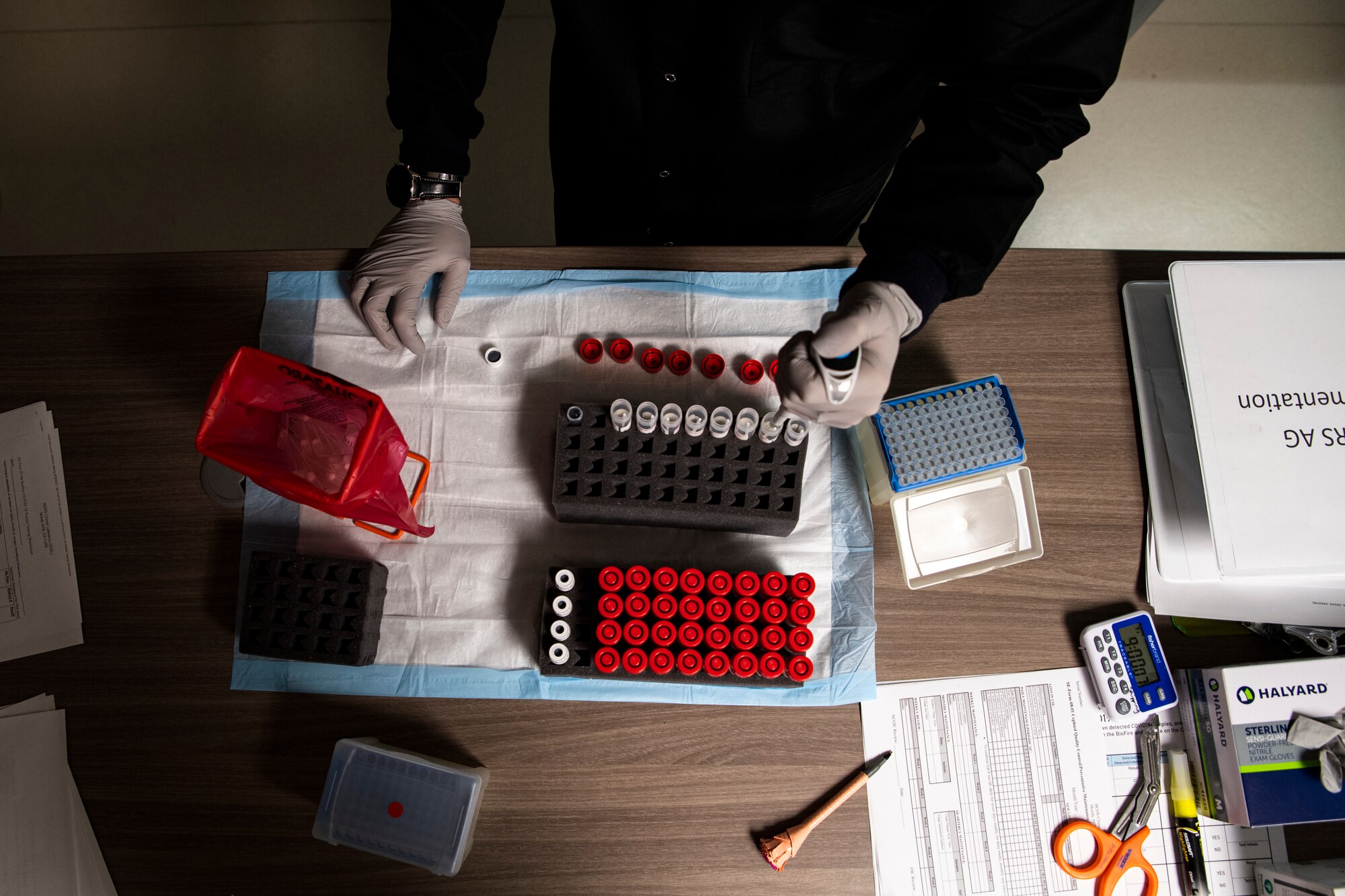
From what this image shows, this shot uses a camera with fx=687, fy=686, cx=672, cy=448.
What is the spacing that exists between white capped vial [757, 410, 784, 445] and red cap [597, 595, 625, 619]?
0.92 ft

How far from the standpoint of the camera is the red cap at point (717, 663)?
32.8 inches

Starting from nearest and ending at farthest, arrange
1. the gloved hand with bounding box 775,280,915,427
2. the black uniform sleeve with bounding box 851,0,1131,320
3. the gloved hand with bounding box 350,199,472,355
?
the black uniform sleeve with bounding box 851,0,1131,320 → the gloved hand with bounding box 775,280,915,427 → the gloved hand with bounding box 350,199,472,355

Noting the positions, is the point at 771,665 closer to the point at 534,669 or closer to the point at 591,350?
the point at 534,669

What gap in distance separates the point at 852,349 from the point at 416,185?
0.69m

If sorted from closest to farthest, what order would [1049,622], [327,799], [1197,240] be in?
[327,799] → [1049,622] → [1197,240]

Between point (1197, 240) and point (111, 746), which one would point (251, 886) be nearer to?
point (111, 746)

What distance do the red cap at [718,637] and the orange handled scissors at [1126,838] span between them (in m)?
0.50

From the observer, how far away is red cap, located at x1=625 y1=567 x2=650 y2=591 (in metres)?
0.85

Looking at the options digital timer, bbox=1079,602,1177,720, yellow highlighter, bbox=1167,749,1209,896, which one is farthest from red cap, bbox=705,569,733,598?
yellow highlighter, bbox=1167,749,1209,896

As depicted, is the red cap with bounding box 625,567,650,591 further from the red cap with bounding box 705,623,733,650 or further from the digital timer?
the digital timer

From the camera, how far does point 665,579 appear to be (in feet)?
2.79

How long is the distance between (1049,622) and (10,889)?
138 cm

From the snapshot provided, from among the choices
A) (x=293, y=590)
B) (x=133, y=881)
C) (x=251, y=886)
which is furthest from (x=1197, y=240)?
(x=133, y=881)

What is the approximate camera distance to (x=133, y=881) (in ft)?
2.85
